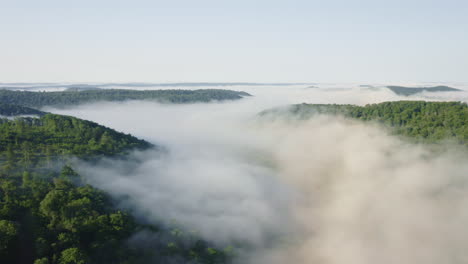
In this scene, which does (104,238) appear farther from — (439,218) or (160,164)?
(439,218)

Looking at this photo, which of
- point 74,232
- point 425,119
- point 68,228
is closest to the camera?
point 74,232

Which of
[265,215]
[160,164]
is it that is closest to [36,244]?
[265,215]

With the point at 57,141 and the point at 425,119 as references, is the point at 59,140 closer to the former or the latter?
the point at 57,141

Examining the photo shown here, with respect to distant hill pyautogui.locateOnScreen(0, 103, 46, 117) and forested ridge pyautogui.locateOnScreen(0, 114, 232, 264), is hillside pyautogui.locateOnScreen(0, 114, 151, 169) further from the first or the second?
distant hill pyautogui.locateOnScreen(0, 103, 46, 117)

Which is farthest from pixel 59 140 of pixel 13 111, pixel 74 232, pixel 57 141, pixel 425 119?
pixel 425 119

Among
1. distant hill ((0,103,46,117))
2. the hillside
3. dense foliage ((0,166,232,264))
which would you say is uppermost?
distant hill ((0,103,46,117))

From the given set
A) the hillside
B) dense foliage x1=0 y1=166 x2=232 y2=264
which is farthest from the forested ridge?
the hillside
